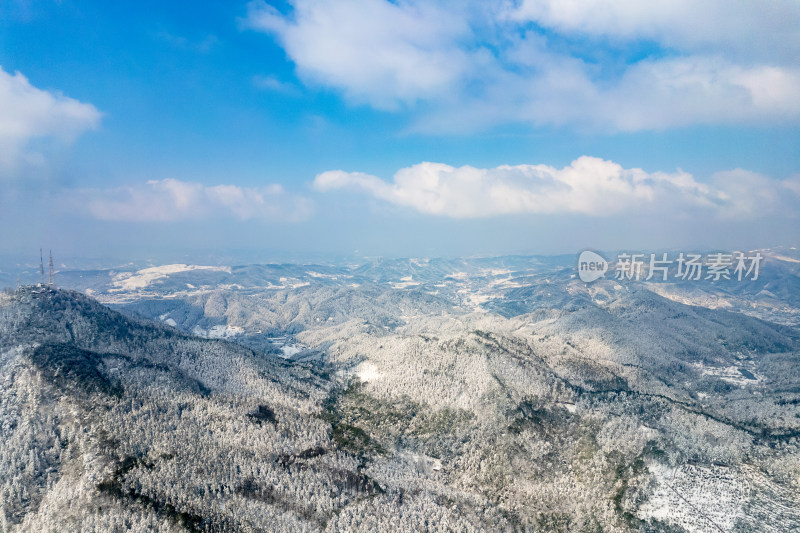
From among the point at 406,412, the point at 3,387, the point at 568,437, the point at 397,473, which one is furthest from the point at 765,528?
the point at 3,387

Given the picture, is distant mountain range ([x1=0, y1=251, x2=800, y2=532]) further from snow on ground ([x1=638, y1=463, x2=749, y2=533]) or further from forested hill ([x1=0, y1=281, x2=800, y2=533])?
forested hill ([x1=0, y1=281, x2=800, y2=533])

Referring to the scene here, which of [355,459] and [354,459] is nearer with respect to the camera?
[354,459]

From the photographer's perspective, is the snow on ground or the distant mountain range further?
the distant mountain range

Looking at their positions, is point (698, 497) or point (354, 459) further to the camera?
point (354, 459)

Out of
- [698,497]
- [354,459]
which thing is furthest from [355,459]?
[698,497]

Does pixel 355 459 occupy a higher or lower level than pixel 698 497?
lower

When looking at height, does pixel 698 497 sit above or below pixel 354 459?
above

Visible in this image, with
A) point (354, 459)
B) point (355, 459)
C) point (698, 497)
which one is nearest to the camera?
point (698, 497)

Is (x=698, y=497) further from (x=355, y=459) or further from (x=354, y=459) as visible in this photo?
(x=354, y=459)

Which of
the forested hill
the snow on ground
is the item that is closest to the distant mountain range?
the snow on ground

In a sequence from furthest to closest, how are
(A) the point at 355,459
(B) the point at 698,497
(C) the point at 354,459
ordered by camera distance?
1. (A) the point at 355,459
2. (C) the point at 354,459
3. (B) the point at 698,497

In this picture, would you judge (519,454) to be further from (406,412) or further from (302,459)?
(302,459)
